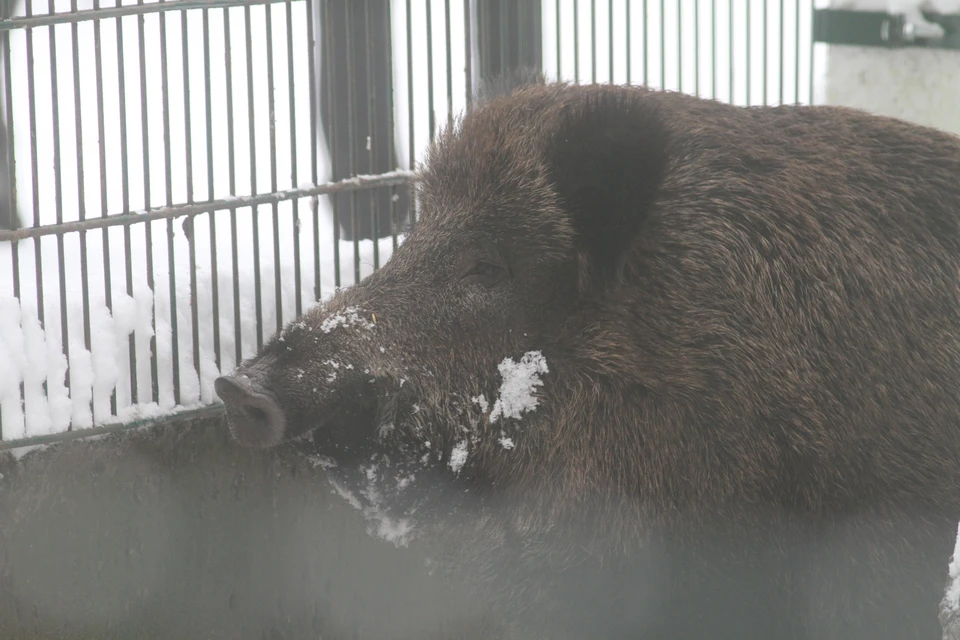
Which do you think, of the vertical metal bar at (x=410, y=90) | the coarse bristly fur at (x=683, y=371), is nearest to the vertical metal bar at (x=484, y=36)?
the vertical metal bar at (x=410, y=90)

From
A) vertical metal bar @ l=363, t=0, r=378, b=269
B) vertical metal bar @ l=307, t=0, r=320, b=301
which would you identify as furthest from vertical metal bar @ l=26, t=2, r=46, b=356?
vertical metal bar @ l=363, t=0, r=378, b=269

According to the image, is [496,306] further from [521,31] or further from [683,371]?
[521,31]

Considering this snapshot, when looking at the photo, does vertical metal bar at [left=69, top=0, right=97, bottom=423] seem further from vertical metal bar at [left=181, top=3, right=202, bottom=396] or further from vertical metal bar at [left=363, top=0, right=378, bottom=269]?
vertical metal bar at [left=363, top=0, right=378, bottom=269]

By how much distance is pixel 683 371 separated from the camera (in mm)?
3408

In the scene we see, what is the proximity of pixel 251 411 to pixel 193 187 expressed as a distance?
1.47 metres

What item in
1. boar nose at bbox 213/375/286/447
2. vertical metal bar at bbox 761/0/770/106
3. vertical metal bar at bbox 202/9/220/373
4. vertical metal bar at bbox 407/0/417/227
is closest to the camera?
boar nose at bbox 213/375/286/447

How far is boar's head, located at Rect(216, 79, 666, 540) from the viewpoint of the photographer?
11.2 feet

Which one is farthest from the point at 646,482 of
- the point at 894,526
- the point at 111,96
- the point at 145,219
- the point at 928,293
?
the point at 111,96

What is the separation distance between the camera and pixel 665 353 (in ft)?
11.3

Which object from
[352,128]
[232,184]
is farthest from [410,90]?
[232,184]

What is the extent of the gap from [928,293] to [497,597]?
5.23ft

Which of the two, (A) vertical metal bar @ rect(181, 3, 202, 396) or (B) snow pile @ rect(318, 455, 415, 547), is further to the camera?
(A) vertical metal bar @ rect(181, 3, 202, 396)

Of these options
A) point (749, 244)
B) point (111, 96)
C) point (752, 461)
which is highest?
point (111, 96)

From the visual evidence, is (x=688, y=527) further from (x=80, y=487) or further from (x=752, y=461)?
(x=80, y=487)
